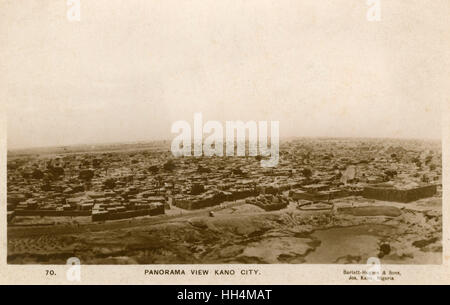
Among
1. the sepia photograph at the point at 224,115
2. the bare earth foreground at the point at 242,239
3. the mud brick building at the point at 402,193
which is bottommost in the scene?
the bare earth foreground at the point at 242,239

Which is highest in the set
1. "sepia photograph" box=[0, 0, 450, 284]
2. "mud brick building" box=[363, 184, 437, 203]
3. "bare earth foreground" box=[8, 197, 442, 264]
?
"sepia photograph" box=[0, 0, 450, 284]

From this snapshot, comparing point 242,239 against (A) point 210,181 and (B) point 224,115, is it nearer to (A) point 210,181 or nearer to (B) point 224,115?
(A) point 210,181

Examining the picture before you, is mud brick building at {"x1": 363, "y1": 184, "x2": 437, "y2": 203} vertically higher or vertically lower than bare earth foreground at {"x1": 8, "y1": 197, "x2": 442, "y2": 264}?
higher

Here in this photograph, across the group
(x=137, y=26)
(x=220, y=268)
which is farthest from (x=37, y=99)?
(x=220, y=268)

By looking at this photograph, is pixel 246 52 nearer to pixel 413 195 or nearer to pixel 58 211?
pixel 413 195

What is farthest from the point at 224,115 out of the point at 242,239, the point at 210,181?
the point at 242,239
